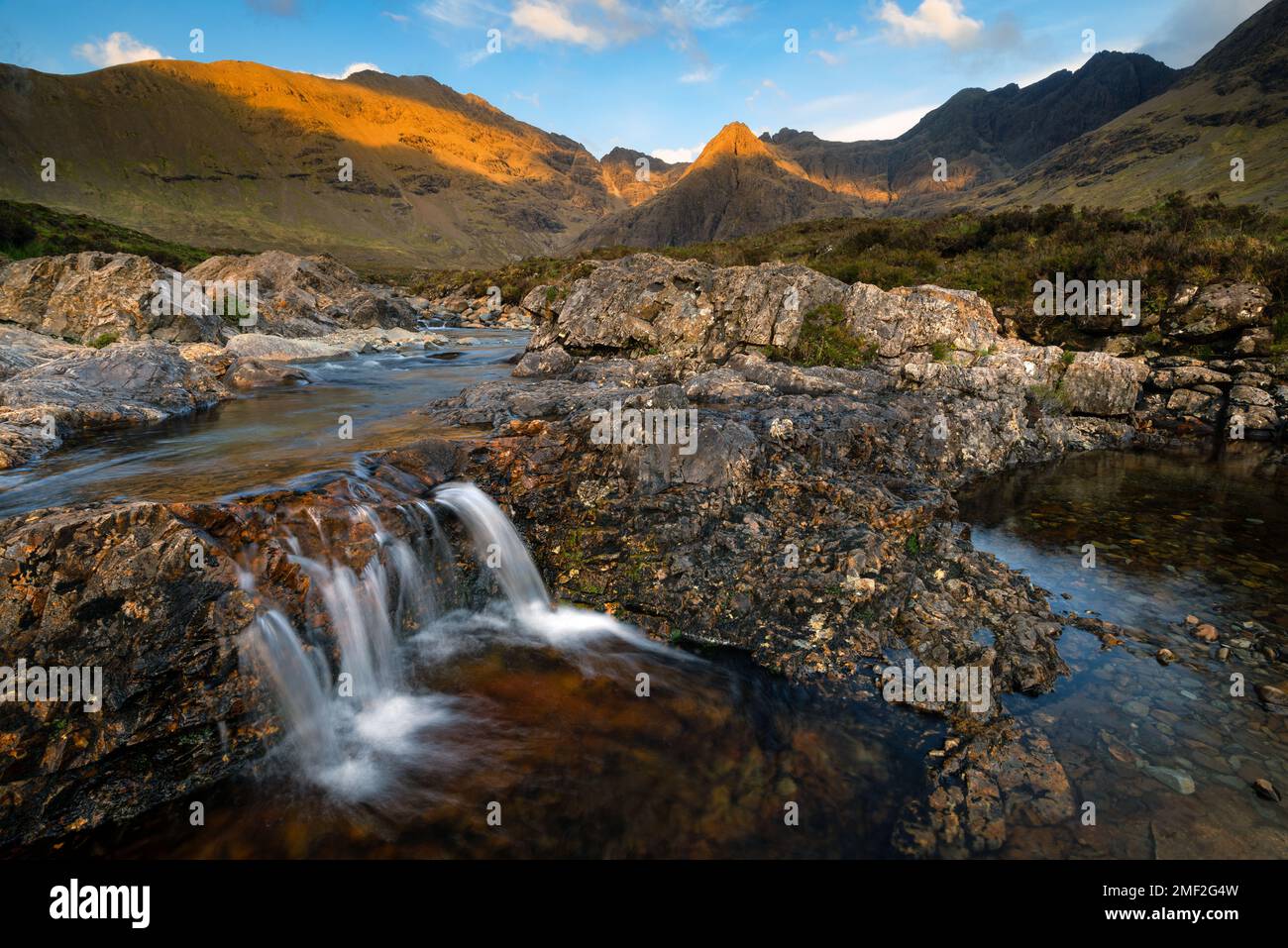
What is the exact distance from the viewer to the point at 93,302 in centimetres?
2331

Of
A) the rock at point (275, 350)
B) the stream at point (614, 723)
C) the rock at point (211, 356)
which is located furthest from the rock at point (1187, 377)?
the rock at point (275, 350)

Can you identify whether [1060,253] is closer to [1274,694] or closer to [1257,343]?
[1257,343]

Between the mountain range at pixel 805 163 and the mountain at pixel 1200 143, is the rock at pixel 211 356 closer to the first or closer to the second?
the mountain at pixel 1200 143

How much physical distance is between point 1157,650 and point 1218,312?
17256 mm

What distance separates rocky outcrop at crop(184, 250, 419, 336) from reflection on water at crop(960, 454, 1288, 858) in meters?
34.7

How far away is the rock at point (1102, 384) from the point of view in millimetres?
17766

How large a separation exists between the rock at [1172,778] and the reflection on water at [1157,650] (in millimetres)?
12

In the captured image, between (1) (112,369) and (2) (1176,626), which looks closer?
(2) (1176,626)

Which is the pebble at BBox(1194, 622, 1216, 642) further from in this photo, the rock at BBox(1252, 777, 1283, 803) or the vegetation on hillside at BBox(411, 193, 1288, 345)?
the vegetation on hillside at BBox(411, 193, 1288, 345)

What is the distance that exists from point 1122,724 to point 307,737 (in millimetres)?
9258

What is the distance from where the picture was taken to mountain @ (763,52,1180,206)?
6575 inches
